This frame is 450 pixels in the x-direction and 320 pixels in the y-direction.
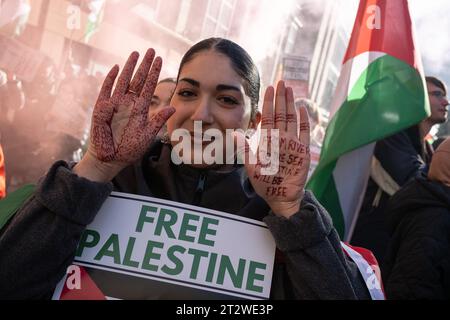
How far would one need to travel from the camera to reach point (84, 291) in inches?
42.3

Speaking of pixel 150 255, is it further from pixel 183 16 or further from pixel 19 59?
pixel 183 16

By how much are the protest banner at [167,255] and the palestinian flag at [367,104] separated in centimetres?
155

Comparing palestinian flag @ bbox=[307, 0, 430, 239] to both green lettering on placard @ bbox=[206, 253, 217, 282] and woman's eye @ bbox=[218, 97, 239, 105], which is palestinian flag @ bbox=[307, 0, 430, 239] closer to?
woman's eye @ bbox=[218, 97, 239, 105]

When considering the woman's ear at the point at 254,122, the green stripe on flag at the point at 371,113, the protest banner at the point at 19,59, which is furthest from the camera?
the protest banner at the point at 19,59

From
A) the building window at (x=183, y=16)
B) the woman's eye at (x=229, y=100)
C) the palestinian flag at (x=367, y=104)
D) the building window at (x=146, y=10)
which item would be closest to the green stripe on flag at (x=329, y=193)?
the palestinian flag at (x=367, y=104)

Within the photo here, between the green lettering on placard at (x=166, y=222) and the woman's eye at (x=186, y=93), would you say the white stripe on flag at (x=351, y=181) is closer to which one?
the woman's eye at (x=186, y=93)

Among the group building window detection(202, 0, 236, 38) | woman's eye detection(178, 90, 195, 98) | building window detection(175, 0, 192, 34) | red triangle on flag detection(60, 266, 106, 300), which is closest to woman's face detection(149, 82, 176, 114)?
woman's eye detection(178, 90, 195, 98)

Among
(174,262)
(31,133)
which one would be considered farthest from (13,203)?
(31,133)

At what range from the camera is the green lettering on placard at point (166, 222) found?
115 cm

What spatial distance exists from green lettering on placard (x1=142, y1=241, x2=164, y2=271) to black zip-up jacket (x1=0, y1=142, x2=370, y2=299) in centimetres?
17

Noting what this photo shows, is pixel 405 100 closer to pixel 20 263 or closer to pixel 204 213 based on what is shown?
pixel 204 213

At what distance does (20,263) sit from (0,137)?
2.89 m

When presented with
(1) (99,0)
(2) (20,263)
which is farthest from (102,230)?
(1) (99,0)

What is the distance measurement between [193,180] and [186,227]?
192mm
